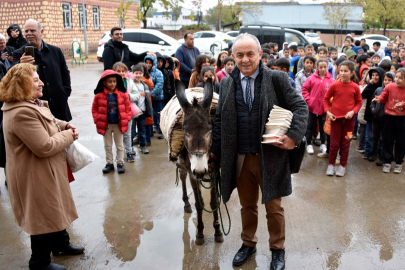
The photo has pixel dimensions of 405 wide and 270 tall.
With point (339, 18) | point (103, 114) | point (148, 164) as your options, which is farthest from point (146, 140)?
point (339, 18)

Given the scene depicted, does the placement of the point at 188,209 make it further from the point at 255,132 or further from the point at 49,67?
the point at 49,67

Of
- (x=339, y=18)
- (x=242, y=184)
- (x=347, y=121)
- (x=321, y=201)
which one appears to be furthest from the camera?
(x=339, y=18)

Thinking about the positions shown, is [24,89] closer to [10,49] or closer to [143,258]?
[143,258]

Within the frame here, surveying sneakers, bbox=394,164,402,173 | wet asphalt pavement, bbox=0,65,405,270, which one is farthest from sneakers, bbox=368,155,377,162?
sneakers, bbox=394,164,402,173

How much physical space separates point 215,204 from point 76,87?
11414 mm

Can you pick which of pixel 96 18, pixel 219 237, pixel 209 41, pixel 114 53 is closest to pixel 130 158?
pixel 114 53

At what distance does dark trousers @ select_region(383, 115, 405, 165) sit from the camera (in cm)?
572

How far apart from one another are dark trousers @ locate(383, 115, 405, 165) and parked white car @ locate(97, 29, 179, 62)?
13.5 metres

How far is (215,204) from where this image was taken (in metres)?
4.00

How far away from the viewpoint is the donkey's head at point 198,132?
3094 mm

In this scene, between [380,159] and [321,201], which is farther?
[380,159]

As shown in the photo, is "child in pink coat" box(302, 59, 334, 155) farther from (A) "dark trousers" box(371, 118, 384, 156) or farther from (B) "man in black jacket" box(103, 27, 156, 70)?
(B) "man in black jacket" box(103, 27, 156, 70)

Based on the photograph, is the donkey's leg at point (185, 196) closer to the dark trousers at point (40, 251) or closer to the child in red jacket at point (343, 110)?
the dark trousers at point (40, 251)

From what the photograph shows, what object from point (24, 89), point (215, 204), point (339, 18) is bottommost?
point (215, 204)
